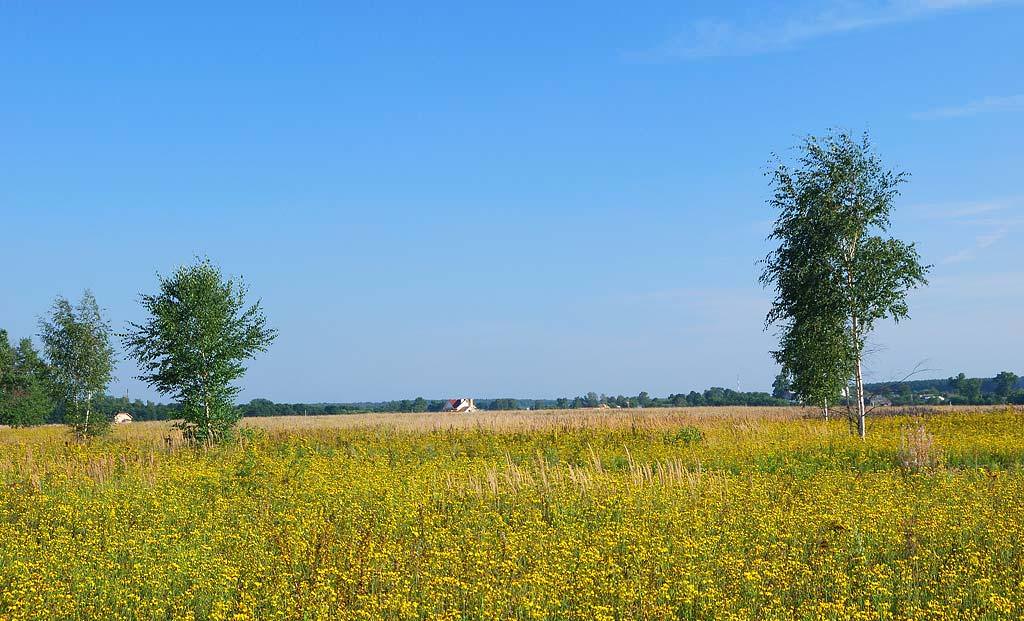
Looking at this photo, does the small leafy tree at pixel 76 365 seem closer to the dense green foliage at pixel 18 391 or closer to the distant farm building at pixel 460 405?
the dense green foliage at pixel 18 391

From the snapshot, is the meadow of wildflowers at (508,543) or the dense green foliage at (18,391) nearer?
the meadow of wildflowers at (508,543)

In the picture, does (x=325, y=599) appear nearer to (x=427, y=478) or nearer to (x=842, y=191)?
(x=427, y=478)

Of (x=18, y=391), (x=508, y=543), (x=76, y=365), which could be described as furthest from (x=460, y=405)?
(x=508, y=543)

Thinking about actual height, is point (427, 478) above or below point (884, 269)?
below

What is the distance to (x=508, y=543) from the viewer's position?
A: 10414 mm

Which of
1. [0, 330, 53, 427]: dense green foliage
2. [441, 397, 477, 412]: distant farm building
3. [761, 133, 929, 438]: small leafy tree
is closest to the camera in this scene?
[761, 133, 929, 438]: small leafy tree

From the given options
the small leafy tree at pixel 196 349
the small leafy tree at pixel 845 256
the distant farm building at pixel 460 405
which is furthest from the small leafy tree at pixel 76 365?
the distant farm building at pixel 460 405

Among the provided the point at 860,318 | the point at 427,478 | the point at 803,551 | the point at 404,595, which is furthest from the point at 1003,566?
the point at 860,318

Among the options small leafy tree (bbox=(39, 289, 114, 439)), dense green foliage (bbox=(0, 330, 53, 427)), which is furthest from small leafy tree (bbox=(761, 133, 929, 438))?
dense green foliage (bbox=(0, 330, 53, 427))

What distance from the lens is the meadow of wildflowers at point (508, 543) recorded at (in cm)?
856

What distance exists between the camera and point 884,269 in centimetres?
2964

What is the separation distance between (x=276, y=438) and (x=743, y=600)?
26319 mm

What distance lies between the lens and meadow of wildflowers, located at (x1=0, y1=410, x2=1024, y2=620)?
337 inches

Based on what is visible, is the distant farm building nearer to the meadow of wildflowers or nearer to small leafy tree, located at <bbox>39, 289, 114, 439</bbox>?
small leafy tree, located at <bbox>39, 289, 114, 439</bbox>
